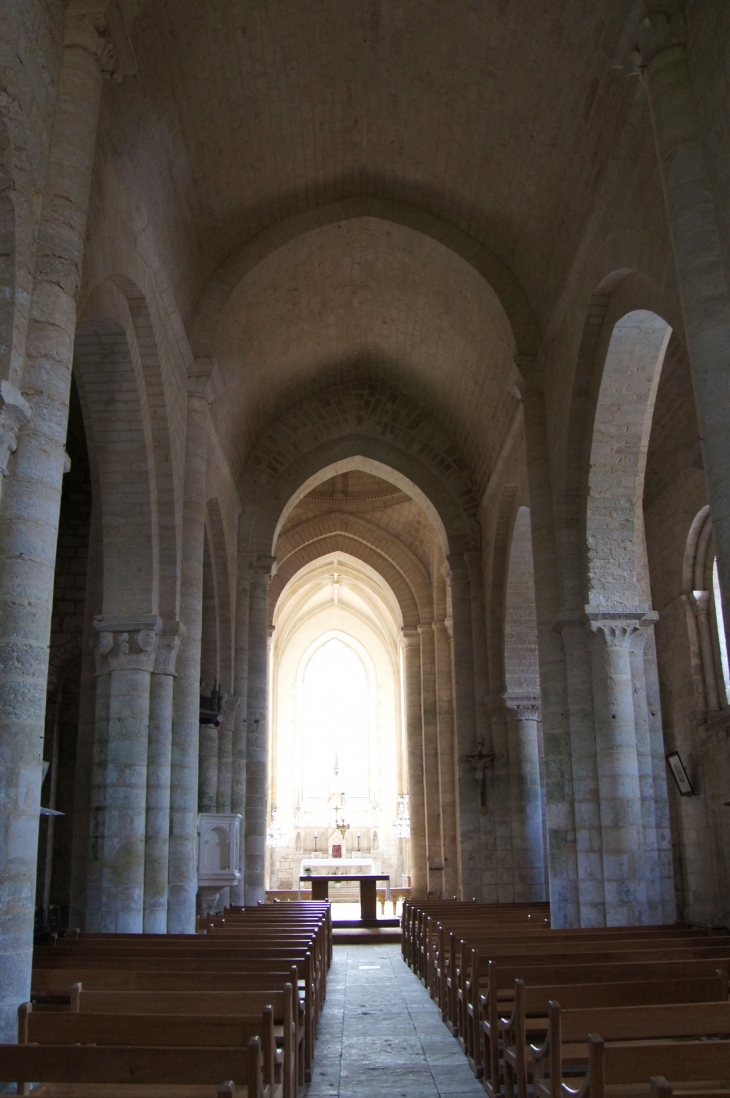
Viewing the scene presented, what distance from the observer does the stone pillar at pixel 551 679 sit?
11.7 m

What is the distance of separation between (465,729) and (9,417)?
1421cm

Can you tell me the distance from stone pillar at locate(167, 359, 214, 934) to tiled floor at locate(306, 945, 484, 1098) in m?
2.18

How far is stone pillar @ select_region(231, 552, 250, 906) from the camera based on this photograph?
707 inches

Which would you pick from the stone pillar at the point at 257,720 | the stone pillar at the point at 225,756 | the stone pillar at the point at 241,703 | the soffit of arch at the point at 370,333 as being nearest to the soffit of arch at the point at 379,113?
the soffit of arch at the point at 370,333

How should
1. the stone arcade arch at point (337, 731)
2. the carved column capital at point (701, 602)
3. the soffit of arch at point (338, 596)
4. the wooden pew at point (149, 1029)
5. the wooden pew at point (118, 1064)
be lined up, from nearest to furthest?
1. the wooden pew at point (118, 1064)
2. the wooden pew at point (149, 1029)
3. the carved column capital at point (701, 602)
4. the soffit of arch at point (338, 596)
5. the stone arcade arch at point (337, 731)

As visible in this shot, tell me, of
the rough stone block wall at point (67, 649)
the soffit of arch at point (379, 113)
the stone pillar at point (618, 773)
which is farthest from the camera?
the rough stone block wall at point (67, 649)

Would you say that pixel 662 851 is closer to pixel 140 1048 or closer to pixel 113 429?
pixel 113 429

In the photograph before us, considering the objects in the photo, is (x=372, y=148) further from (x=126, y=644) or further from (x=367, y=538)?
(x=367, y=538)

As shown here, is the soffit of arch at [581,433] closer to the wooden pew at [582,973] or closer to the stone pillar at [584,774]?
the stone pillar at [584,774]

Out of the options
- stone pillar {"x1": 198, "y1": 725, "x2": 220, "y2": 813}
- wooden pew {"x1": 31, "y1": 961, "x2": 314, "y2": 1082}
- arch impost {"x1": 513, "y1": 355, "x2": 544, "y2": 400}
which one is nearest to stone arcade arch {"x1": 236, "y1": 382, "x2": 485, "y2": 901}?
stone pillar {"x1": 198, "y1": 725, "x2": 220, "y2": 813}

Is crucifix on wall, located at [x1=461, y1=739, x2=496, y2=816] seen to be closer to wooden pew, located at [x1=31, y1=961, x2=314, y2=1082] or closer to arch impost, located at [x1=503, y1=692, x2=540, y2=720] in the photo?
arch impost, located at [x1=503, y1=692, x2=540, y2=720]

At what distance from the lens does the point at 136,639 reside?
37.2 ft

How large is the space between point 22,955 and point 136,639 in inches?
224

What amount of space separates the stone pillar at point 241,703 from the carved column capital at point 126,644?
702cm
